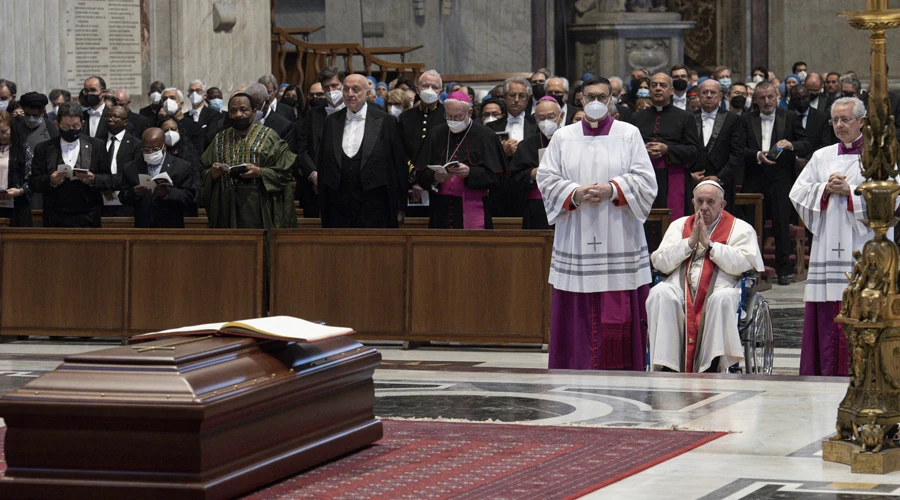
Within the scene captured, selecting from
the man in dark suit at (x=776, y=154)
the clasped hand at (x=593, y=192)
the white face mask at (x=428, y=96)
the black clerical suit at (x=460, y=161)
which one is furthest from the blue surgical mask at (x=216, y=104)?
the clasped hand at (x=593, y=192)

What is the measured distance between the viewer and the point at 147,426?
17.9 feet

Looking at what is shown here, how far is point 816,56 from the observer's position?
26031mm

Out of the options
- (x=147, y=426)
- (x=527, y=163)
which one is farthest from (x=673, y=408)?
(x=527, y=163)

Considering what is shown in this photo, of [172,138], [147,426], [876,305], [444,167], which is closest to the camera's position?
[147,426]

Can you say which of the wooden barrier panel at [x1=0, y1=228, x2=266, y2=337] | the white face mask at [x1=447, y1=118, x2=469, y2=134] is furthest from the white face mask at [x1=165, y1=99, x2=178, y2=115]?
the white face mask at [x1=447, y1=118, x2=469, y2=134]

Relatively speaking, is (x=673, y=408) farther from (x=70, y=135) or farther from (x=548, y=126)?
(x=70, y=135)

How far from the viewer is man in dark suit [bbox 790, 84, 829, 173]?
16.1 m

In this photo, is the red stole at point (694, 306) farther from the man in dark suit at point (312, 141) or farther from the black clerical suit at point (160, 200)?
the black clerical suit at point (160, 200)

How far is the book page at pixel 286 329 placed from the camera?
20.0 feet

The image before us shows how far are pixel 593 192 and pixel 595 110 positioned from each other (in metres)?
0.62

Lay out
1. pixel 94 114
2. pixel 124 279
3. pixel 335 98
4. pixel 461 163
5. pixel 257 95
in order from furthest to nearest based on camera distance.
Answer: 1. pixel 94 114
2. pixel 335 98
3. pixel 257 95
4. pixel 124 279
5. pixel 461 163

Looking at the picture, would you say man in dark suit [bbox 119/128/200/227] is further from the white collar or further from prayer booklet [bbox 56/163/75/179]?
the white collar

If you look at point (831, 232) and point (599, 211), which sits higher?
point (599, 211)

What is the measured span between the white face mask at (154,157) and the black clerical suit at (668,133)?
3.96 m
